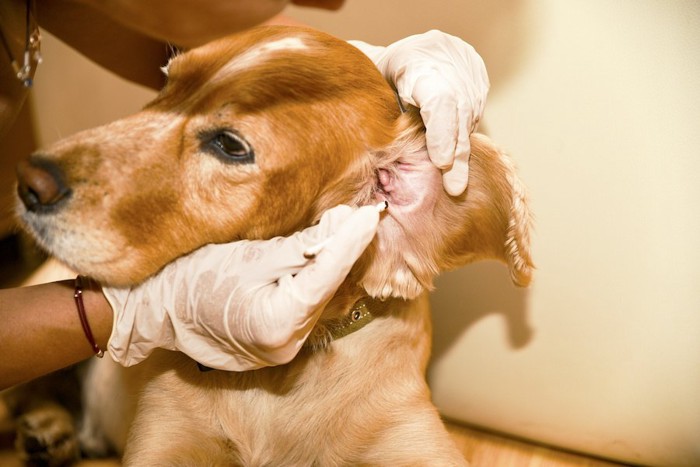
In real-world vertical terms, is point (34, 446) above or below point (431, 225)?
below

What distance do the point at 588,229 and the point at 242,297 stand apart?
1150 mm

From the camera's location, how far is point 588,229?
2.05 meters

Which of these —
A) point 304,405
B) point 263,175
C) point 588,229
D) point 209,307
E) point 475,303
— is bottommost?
point 475,303

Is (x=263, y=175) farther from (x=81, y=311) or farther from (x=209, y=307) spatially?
(x=81, y=311)

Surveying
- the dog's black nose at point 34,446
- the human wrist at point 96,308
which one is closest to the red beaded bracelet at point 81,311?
the human wrist at point 96,308

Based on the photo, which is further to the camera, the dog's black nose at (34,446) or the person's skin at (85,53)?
the dog's black nose at (34,446)

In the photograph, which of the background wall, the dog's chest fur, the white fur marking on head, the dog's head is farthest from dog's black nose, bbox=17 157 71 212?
the background wall

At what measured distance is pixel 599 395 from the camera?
2.18 m

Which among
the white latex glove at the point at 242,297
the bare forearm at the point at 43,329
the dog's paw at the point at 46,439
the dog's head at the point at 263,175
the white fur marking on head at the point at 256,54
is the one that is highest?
the white fur marking on head at the point at 256,54

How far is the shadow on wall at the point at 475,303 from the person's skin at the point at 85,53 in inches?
39.9

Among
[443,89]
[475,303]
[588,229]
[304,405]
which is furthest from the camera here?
[475,303]

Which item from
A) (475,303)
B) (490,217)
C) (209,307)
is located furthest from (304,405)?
(475,303)

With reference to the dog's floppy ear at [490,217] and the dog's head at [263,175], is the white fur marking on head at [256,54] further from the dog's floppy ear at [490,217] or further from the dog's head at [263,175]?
the dog's floppy ear at [490,217]

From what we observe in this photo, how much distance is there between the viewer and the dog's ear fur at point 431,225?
156cm
